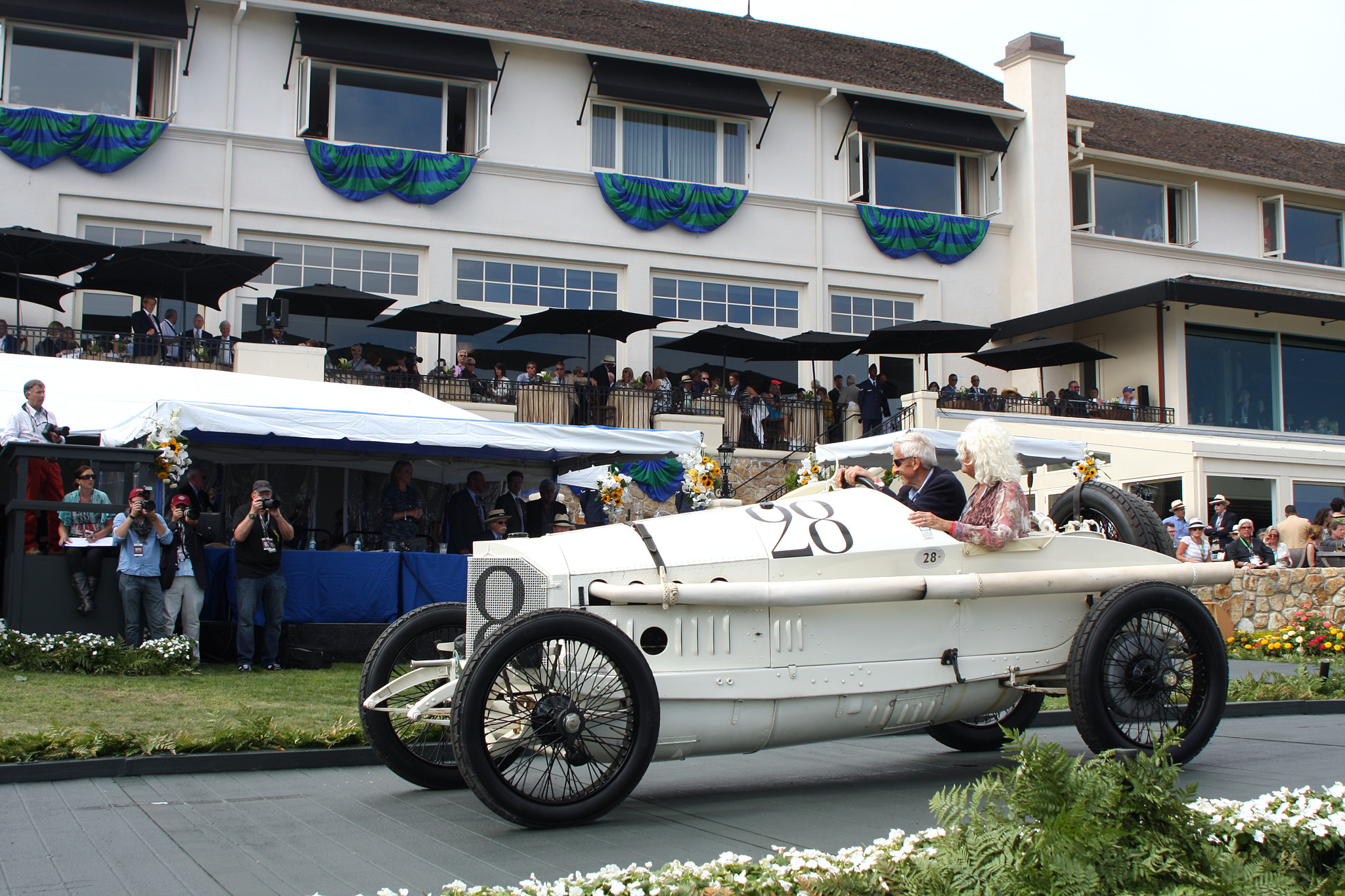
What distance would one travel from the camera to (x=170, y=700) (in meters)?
8.90

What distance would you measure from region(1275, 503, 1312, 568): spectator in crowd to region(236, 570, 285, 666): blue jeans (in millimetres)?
14425

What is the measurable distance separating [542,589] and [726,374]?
21.1 m

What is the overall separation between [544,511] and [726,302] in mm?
13164

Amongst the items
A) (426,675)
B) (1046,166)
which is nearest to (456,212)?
(1046,166)

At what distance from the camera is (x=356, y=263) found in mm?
24344

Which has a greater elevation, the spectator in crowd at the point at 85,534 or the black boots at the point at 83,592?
the spectator in crowd at the point at 85,534

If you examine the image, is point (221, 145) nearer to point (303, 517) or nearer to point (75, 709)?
point (303, 517)

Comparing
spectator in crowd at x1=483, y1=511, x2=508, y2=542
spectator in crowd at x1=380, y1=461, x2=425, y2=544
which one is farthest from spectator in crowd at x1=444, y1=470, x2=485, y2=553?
spectator in crowd at x1=380, y1=461, x2=425, y2=544

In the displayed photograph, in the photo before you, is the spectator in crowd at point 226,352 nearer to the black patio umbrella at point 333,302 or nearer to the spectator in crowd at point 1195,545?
the black patio umbrella at point 333,302

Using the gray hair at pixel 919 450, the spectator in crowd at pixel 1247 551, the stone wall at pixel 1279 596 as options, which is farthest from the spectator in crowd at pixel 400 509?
the spectator in crowd at pixel 1247 551

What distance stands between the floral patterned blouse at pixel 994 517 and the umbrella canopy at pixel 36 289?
18.0m

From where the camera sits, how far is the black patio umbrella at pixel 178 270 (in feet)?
60.1

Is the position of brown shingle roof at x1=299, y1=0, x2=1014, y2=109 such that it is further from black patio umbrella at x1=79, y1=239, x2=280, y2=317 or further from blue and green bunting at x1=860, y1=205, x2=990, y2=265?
black patio umbrella at x1=79, y1=239, x2=280, y2=317

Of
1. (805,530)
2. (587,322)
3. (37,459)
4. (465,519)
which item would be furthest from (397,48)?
(805,530)
